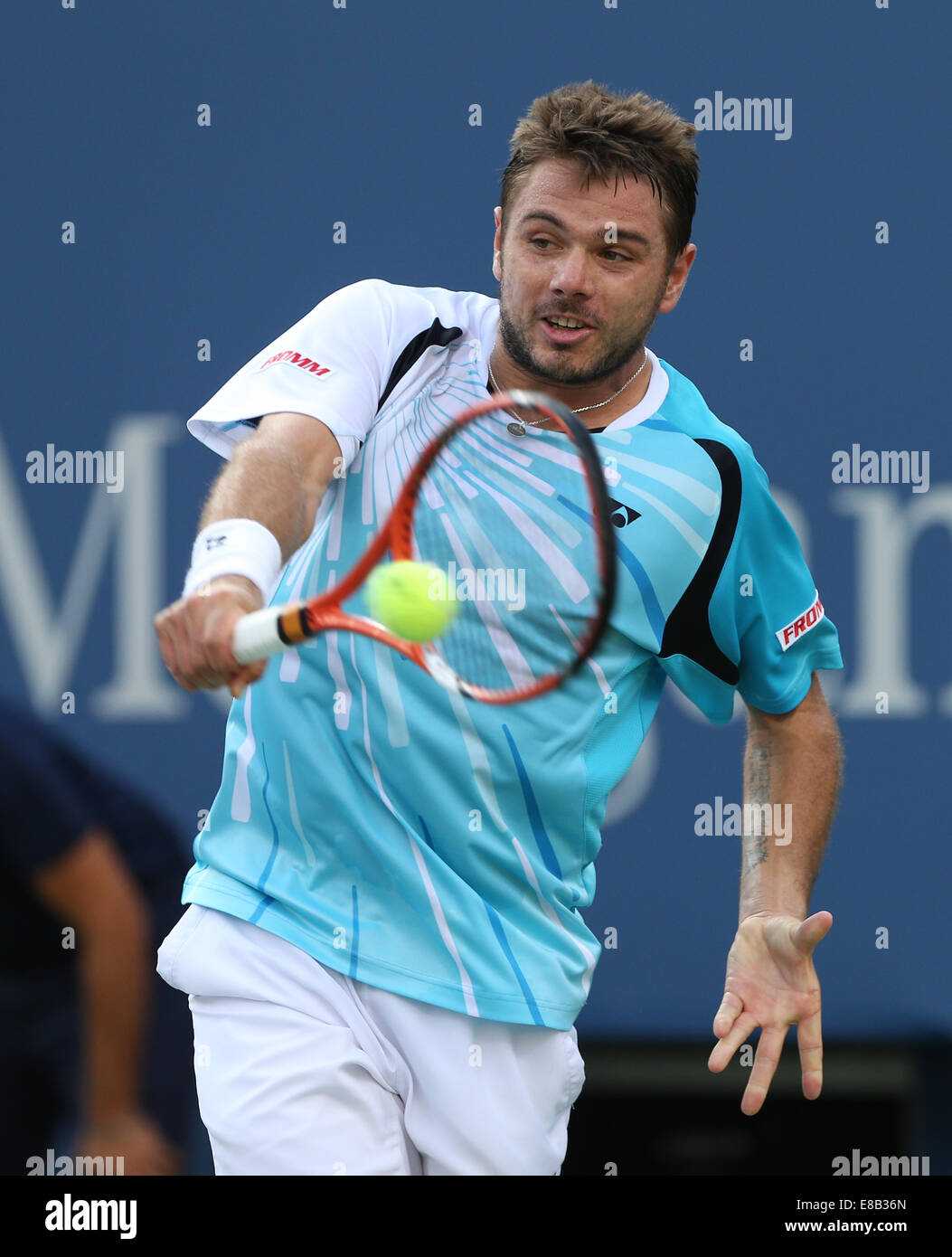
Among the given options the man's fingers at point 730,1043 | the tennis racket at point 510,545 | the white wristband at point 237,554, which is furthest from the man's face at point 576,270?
the man's fingers at point 730,1043

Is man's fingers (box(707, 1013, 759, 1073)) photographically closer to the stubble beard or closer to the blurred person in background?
the stubble beard

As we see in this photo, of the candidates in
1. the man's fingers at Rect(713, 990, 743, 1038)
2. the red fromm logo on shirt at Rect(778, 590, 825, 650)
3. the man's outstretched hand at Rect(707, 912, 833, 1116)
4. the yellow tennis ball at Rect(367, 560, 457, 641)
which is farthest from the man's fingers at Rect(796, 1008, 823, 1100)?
the yellow tennis ball at Rect(367, 560, 457, 641)

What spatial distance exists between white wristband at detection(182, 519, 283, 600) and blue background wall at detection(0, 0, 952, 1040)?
5.88 ft

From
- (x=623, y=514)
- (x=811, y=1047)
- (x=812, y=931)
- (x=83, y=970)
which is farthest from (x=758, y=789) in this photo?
(x=83, y=970)

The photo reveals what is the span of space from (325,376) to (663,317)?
1.71 m

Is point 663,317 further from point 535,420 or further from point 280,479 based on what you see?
point 280,479

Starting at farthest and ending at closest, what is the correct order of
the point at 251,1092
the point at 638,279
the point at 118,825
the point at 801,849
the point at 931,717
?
the point at 931,717 → the point at 118,825 → the point at 801,849 → the point at 638,279 → the point at 251,1092

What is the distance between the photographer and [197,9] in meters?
3.72

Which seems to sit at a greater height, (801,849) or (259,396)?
(259,396)

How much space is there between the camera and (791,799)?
2.65 meters

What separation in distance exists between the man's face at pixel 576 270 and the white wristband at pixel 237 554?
636 millimetres

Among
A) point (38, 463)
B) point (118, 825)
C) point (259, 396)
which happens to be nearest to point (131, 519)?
point (38, 463)

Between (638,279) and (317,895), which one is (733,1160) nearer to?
(317,895)

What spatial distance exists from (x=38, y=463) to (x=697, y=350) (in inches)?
60.2
